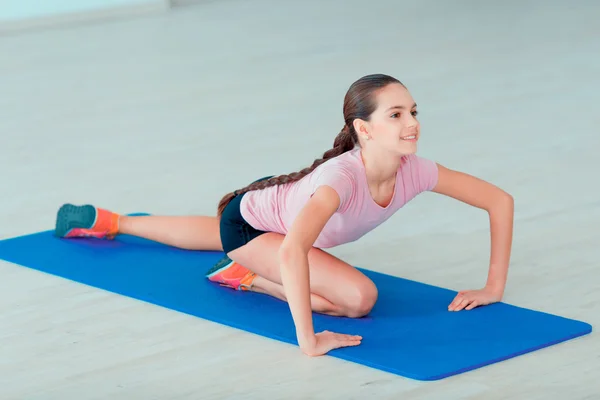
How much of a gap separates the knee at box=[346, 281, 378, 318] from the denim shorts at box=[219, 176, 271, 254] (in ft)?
1.27

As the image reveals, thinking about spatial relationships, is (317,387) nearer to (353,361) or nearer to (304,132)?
(353,361)

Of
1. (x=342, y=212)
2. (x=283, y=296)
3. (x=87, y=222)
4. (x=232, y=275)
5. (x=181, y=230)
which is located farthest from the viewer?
(x=87, y=222)

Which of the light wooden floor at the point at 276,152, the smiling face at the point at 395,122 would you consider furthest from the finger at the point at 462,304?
the smiling face at the point at 395,122

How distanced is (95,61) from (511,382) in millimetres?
5866

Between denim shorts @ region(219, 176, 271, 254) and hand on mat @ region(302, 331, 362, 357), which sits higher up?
denim shorts @ region(219, 176, 271, 254)

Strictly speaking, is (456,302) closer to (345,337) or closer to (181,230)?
(345,337)

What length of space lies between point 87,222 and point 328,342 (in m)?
1.35

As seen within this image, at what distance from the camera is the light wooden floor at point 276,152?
9.13 ft

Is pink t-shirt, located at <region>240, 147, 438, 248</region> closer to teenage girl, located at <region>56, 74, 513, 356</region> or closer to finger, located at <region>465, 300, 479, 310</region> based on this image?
teenage girl, located at <region>56, 74, 513, 356</region>

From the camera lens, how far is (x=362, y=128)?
2998 millimetres

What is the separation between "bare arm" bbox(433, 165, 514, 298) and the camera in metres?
3.17

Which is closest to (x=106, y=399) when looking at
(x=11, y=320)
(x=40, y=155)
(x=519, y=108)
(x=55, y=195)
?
(x=11, y=320)

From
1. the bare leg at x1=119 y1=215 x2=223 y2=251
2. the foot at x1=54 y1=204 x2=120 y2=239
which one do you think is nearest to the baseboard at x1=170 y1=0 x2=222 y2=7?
the foot at x1=54 y1=204 x2=120 y2=239

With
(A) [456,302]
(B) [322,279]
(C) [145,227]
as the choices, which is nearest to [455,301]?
(A) [456,302]
